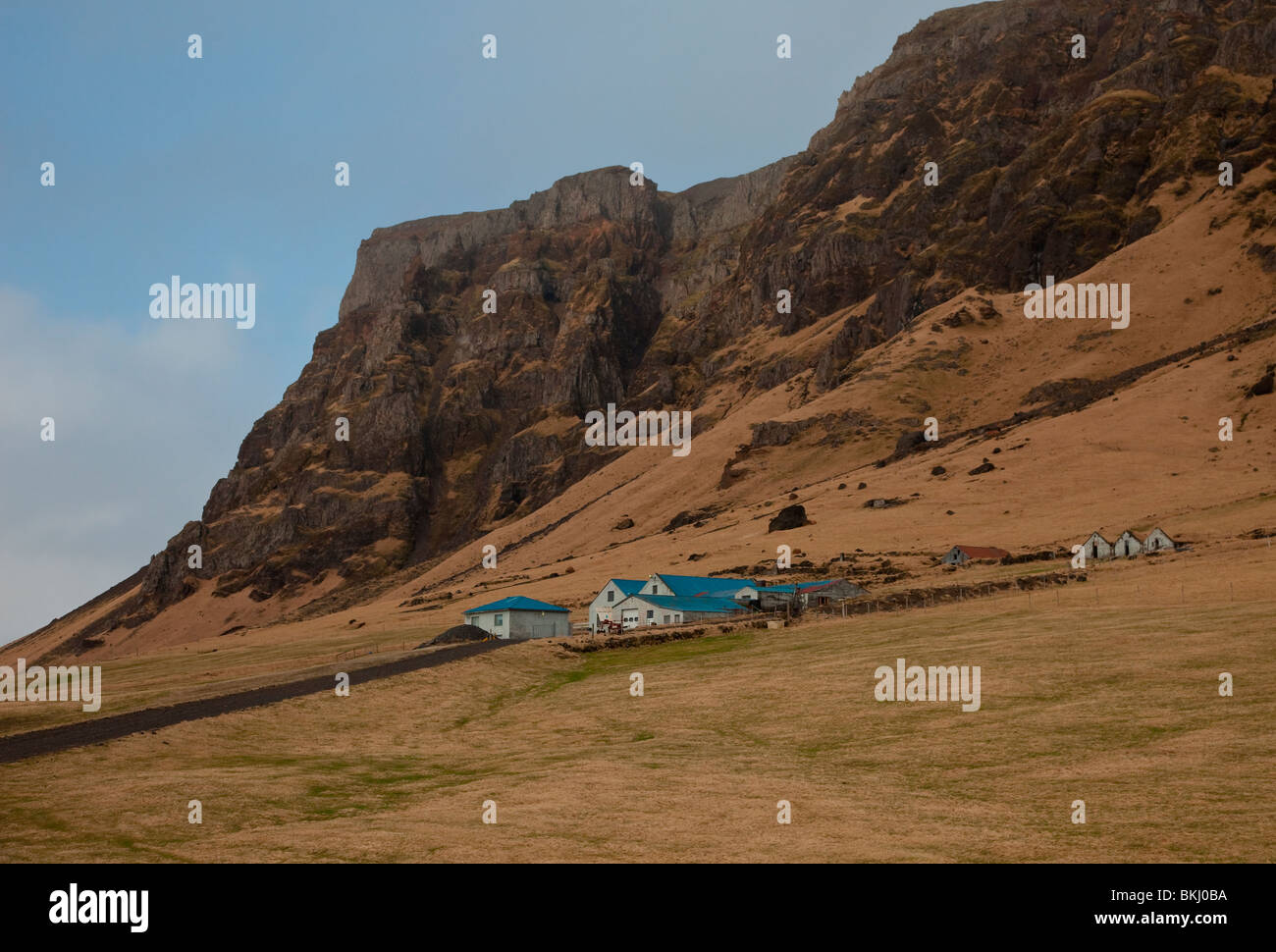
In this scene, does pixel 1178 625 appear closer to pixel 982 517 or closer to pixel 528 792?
pixel 528 792

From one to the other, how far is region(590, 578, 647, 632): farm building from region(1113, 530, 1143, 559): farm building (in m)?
38.1

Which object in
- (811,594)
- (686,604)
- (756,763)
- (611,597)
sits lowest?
(756,763)

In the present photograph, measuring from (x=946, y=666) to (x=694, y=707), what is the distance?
447 inches

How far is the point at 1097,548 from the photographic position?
294 ft

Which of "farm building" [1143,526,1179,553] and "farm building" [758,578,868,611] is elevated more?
"farm building" [1143,526,1179,553]

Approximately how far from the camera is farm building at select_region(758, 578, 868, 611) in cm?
8612

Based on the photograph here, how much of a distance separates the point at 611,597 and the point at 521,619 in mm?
8712

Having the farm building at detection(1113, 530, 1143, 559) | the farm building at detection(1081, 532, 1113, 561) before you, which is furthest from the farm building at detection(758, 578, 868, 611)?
the farm building at detection(1113, 530, 1143, 559)

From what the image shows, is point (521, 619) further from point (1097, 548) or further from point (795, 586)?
point (1097, 548)

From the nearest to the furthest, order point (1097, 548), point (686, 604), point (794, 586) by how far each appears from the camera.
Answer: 1. point (686, 604)
2. point (1097, 548)
3. point (794, 586)

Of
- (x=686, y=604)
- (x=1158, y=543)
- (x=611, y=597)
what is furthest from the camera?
→ (x=611, y=597)

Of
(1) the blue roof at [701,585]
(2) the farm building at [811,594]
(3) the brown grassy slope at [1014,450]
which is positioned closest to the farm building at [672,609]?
(1) the blue roof at [701,585]

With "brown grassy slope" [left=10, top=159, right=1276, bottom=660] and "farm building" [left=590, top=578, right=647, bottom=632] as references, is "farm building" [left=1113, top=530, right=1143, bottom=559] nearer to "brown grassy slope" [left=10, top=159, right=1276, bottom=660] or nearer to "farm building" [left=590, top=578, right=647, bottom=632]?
"brown grassy slope" [left=10, top=159, right=1276, bottom=660]

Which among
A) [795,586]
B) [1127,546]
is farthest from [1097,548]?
[795,586]
